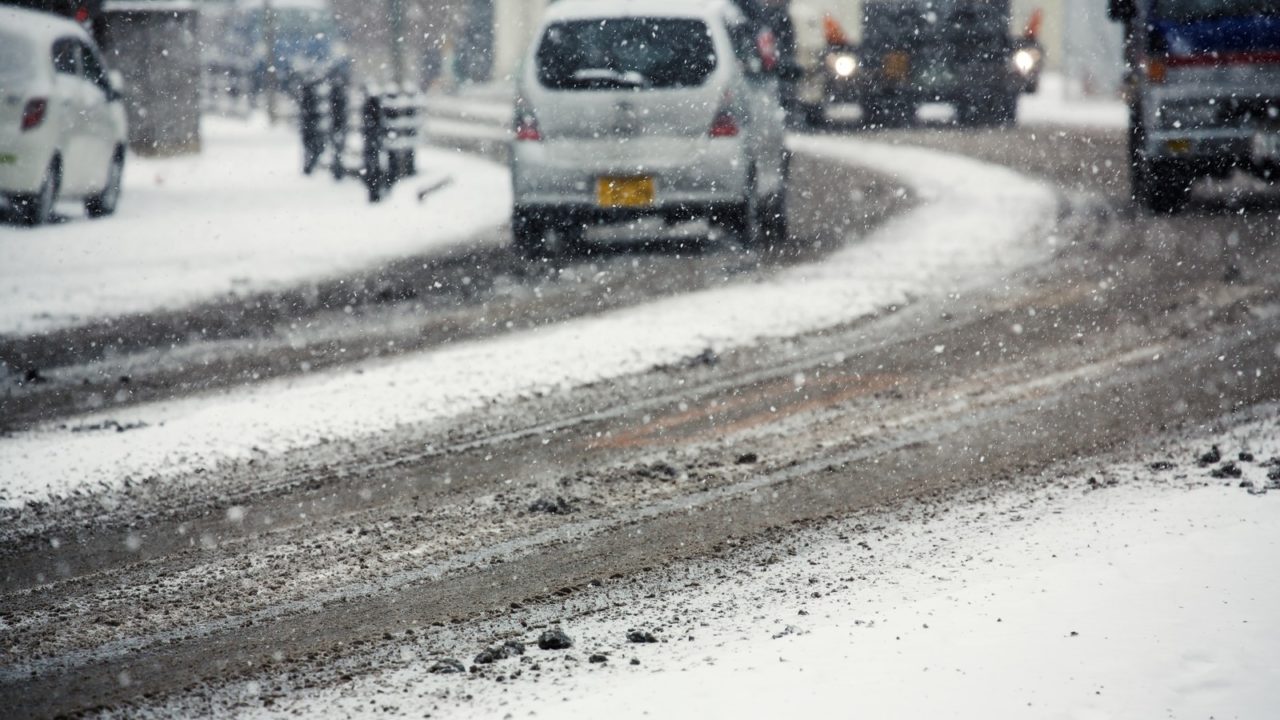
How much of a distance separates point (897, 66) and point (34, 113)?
15898 mm

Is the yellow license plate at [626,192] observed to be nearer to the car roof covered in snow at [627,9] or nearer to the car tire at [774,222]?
the car roof covered in snow at [627,9]

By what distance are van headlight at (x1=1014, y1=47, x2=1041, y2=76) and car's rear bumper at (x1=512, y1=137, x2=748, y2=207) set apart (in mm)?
15916

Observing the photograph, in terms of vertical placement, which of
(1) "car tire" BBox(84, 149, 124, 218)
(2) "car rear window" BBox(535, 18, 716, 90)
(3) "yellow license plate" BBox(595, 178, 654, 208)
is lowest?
(1) "car tire" BBox(84, 149, 124, 218)

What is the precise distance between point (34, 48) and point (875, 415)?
11.0 meters

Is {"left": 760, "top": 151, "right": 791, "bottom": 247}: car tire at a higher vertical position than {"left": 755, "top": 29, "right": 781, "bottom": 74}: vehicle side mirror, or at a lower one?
lower

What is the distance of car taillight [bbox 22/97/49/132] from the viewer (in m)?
14.8

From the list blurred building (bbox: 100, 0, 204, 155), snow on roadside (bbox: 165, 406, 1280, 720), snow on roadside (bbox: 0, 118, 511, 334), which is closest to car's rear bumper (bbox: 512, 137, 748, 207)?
snow on roadside (bbox: 0, 118, 511, 334)

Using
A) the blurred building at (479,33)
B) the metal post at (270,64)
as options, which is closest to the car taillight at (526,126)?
the metal post at (270,64)

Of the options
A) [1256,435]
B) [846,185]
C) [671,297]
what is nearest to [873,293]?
[671,297]

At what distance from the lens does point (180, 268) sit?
12695mm

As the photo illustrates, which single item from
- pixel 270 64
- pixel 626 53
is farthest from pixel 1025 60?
pixel 626 53

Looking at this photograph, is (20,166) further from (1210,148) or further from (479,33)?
(479,33)

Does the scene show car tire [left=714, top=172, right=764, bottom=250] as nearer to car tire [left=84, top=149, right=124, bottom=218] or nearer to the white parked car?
the white parked car

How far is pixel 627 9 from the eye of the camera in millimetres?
→ 12562
